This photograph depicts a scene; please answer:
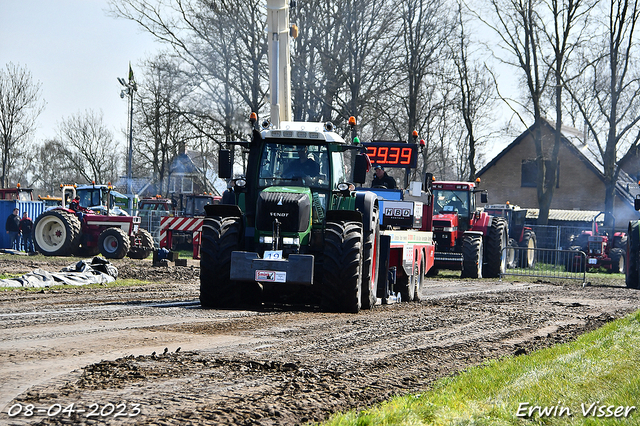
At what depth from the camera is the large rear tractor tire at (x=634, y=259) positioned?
2127cm

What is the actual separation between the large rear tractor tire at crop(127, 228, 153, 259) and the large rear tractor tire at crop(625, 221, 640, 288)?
1636cm

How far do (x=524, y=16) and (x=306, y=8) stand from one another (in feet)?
32.1

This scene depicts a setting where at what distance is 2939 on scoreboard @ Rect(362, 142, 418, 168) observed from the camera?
17.0 m

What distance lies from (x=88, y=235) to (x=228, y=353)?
21943 mm

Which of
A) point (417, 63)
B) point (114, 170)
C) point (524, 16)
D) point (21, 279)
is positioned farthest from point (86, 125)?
point (21, 279)

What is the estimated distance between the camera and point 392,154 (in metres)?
17.2

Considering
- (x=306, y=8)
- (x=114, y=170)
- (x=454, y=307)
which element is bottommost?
(x=454, y=307)

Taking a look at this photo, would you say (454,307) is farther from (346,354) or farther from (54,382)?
(54,382)

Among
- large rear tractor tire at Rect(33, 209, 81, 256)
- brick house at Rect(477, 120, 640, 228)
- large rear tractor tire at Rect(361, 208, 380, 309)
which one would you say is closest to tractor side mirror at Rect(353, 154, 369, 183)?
large rear tractor tire at Rect(361, 208, 380, 309)

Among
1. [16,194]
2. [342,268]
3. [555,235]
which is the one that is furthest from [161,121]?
[342,268]

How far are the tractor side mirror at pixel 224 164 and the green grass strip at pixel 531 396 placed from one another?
5.78 meters

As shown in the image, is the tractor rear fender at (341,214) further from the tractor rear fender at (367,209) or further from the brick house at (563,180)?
the brick house at (563,180)

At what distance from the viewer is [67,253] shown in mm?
26797

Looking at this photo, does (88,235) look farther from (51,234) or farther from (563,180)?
(563,180)
